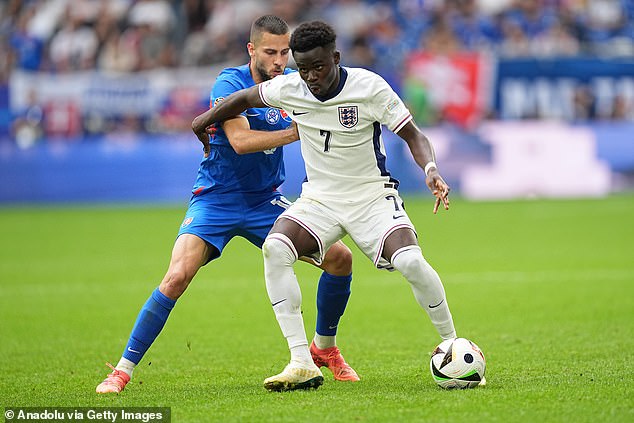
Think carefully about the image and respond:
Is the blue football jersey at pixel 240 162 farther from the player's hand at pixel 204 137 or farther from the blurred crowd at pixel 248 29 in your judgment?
the blurred crowd at pixel 248 29

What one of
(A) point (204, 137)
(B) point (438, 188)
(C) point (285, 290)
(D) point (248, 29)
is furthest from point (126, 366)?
(D) point (248, 29)

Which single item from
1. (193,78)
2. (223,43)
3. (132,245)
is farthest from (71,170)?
(132,245)

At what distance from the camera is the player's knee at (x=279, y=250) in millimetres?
6189

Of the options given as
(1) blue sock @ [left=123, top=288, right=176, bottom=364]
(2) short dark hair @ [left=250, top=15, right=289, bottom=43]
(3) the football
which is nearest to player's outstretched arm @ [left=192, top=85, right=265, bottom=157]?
(2) short dark hair @ [left=250, top=15, right=289, bottom=43]

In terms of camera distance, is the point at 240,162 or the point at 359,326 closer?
the point at 240,162

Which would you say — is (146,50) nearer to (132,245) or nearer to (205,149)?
(132,245)

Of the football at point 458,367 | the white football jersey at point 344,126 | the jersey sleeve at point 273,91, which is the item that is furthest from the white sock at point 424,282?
the jersey sleeve at point 273,91

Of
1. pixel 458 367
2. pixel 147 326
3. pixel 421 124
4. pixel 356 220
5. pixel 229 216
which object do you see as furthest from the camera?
pixel 421 124

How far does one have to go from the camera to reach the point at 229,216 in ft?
22.8

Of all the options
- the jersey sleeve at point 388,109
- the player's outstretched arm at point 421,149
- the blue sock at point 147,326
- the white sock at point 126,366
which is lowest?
the white sock at point 126,366

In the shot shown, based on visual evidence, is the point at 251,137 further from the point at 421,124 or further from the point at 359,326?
the point at 421,124

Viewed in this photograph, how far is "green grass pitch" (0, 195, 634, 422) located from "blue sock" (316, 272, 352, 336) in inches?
16.4

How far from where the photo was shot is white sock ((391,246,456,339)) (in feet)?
19.7

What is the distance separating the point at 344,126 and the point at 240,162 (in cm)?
108
